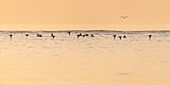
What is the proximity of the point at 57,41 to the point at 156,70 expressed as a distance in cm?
49

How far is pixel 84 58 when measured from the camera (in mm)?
1424

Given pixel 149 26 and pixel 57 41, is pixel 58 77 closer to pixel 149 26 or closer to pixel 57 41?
pixel 57 41

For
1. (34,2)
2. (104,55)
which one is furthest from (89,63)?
(34,2)

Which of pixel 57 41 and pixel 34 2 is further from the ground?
pixel 34 2

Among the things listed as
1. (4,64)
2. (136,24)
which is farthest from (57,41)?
(136,24)

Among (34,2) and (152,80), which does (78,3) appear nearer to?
(34,2)

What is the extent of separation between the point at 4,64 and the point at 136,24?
67 cm

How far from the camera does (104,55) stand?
1.43 m

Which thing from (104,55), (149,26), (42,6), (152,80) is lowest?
(152,80)

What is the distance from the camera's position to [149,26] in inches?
55.2

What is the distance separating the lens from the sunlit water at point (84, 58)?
1395mm

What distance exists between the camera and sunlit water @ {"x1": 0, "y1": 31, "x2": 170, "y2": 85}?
4.58ft

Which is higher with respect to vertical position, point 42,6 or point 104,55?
point 42,6

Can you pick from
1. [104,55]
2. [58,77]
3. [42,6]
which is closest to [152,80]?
[104,55]
